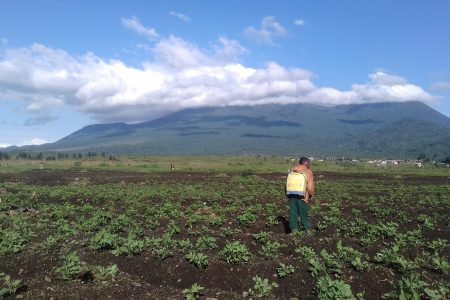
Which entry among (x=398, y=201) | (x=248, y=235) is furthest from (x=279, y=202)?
(x=248, y=235)

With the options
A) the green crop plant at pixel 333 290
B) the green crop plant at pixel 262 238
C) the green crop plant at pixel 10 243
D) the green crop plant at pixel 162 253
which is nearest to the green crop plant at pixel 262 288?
the green crop plant at pixel 333 290

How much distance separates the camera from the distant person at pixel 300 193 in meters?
14.1

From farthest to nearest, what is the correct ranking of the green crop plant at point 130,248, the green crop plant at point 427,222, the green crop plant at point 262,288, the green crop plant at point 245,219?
the green crop plant at point 245,219
the green crop plant at point 427,222
the green crop plant at point 130,248
the green crop plant at point 262,288

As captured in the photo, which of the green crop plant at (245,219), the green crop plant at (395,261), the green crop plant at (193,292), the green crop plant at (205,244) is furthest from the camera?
the green crop plant at (245,219)

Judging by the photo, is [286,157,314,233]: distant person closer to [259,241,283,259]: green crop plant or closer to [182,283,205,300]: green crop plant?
[259,241,283,259]: green crop plant

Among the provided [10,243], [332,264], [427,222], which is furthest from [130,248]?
[427,222]

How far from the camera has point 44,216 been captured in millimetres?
19781

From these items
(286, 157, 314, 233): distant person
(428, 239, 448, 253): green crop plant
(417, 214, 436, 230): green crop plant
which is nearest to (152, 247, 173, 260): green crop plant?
(286, 157, 314, 233): distant person

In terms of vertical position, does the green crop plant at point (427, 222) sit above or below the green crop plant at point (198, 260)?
below

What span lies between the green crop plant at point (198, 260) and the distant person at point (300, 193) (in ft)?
14.6

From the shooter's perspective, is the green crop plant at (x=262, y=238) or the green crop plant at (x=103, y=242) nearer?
the green crop plant at (x=103, y=242)

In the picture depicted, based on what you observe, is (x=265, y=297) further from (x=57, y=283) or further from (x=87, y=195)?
(x=87, y=195)

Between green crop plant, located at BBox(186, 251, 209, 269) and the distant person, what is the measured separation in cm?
446

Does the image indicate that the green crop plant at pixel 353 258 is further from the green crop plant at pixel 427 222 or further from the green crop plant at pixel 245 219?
the green crop plant at pixel 427 222
